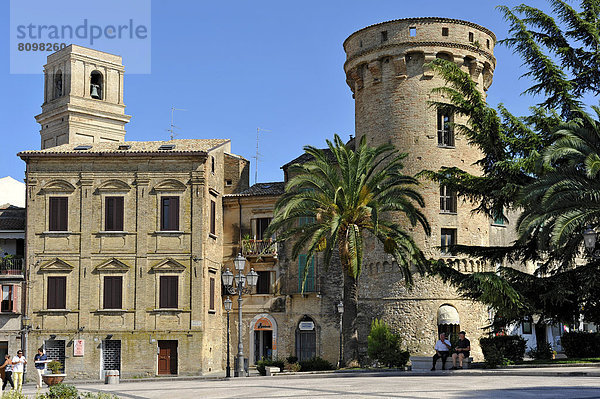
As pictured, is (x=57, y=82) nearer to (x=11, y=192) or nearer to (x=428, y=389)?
(x=11, y=192)

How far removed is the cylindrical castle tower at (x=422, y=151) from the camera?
40281mm

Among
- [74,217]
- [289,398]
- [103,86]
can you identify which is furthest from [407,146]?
[103,86]

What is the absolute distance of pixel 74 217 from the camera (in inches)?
1711

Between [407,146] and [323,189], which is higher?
[407,146]

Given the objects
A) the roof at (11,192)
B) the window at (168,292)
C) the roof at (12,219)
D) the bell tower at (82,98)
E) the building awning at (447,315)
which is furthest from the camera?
the bell tower at (82,98)

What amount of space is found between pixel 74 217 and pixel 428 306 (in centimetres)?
1760

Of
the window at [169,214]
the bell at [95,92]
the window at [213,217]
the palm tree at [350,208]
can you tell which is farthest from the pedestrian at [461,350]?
the bell at [95,92]

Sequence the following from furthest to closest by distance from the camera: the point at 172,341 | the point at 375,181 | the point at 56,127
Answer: the point at 56,127, the point at 172,341, the point at 375,181

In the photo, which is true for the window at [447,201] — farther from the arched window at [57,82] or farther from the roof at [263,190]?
the arched window at [57,82]

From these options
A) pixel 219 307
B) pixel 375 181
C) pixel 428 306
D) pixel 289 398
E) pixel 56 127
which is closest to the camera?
pixel 289 398

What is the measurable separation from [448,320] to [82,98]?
38.2 meters

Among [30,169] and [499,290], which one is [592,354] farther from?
[30,169]

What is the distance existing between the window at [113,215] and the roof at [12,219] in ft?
16.2

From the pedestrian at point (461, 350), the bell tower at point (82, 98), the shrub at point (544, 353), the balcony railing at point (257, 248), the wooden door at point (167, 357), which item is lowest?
the wooden door at point (167, 357)
